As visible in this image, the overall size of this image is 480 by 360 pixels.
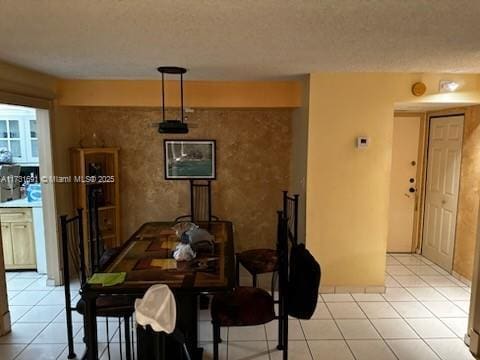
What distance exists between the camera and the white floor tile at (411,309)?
3.30 metres

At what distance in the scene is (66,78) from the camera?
12.8 feet

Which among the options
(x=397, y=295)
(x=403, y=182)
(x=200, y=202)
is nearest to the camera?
(x=397, y=295)

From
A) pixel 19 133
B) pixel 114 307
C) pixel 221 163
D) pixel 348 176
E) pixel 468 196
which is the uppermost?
pixel 19 133

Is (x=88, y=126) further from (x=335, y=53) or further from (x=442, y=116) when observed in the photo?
(x=442, y=116)

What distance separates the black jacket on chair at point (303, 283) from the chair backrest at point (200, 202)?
222 cm

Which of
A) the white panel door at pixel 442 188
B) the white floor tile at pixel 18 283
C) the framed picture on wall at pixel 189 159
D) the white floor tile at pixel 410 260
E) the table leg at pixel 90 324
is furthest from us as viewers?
the white floor tile at pixel 410 260

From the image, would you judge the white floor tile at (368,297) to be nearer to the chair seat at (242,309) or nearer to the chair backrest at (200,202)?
the chair seat at (242,309)

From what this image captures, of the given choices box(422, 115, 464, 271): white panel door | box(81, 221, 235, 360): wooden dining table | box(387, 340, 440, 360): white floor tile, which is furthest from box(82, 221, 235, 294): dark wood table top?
box(422, 115, 464, 271): white panel door

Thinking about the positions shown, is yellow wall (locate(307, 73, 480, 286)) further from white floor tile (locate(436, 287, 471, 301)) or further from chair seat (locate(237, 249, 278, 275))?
white floor tile (locate(436, 287, 471, 301))

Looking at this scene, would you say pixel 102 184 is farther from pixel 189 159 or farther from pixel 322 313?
pixel 322 313

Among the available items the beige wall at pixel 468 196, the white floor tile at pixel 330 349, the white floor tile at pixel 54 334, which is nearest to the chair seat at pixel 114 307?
the white floor tile at pixel 54 334

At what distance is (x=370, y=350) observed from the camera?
276 centimetres

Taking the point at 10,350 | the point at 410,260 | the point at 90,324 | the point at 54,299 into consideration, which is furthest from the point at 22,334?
the point at 410,260

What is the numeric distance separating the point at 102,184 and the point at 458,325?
4.15m
